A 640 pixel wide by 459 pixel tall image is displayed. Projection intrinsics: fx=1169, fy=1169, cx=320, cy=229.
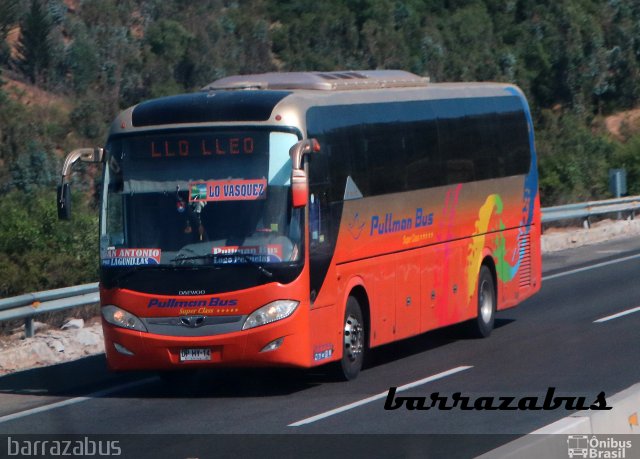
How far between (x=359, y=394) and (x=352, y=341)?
1010 millimetres

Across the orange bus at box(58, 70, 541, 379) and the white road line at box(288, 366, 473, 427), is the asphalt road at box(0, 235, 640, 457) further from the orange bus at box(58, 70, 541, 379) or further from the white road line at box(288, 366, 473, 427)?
the orange bus at box(58, 70, 541, 379)

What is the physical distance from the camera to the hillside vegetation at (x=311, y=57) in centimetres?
3734

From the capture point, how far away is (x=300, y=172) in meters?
11.2

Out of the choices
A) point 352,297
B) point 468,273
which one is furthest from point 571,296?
point 352,297

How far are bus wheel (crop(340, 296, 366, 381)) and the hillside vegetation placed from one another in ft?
53.8

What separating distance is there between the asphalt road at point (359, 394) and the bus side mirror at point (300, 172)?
1.98 metres

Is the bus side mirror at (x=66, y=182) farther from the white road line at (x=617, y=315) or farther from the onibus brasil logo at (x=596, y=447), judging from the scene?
the white road line at (x=617, y=315)

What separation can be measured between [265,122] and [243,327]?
205 centimetres

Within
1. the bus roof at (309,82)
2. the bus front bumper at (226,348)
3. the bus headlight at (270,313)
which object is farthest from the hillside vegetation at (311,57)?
the bus headlight at (270,313)

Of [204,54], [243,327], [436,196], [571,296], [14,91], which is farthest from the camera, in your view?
[204,54]

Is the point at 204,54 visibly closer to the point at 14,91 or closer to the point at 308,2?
the point at 14,91

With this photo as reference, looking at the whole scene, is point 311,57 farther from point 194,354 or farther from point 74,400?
point 194,354

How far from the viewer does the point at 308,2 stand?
5712 cm

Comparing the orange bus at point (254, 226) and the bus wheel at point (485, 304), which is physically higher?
the orange bus at point (254, 226)
